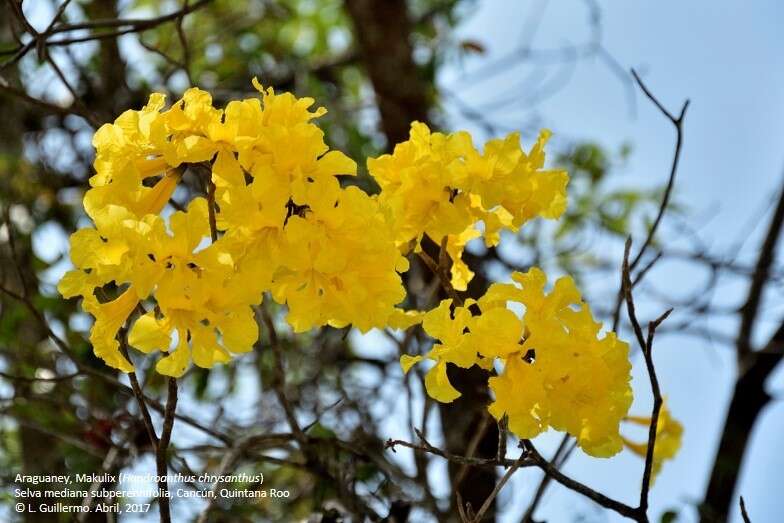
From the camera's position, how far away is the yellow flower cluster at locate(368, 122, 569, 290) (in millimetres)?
1161

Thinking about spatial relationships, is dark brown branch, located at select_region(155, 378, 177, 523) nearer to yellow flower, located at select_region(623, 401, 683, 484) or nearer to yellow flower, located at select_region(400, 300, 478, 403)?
yellow flower, located at select_region(400, 300, 478, 403)

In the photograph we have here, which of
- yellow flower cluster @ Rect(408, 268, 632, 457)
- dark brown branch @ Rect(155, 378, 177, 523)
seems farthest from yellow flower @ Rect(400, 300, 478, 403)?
dark brown branch @ Rect(155, 378, 177, 523)

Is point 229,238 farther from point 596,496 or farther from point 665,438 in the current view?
point 665,438

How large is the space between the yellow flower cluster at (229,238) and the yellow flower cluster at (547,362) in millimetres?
105

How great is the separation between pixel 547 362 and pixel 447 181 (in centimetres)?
26

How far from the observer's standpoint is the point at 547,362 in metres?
1.03

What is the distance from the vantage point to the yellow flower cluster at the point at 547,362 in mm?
1025

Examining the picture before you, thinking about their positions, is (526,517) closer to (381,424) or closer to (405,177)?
(405,177)

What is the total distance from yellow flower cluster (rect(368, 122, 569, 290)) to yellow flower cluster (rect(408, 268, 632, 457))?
5.4 inches

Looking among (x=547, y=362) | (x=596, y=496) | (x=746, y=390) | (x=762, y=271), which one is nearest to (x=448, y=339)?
(x=547, y=362)

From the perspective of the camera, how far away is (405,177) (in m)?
1.16

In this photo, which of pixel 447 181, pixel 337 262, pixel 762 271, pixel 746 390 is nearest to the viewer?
pixel 337 262

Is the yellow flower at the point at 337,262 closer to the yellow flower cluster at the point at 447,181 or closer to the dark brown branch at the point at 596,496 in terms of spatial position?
the yellow flower cluster at the point at 447,181

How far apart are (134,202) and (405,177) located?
32cm
